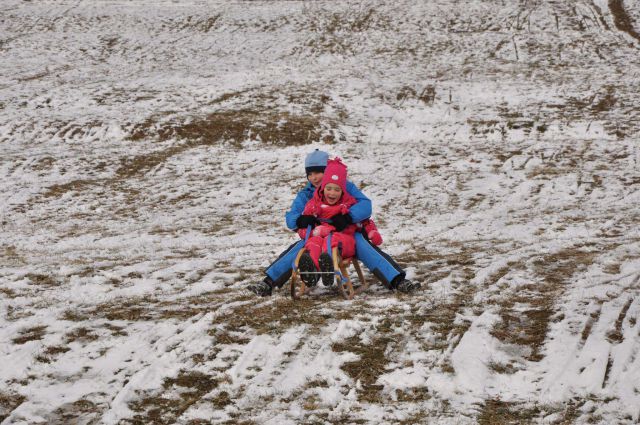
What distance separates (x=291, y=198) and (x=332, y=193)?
6.18 metres

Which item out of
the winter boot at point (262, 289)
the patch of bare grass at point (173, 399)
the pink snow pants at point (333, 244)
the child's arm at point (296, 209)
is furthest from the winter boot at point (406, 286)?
the patch of bare grass at point (173, 399)

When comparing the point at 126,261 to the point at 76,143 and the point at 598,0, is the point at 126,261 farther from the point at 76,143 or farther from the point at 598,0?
the point at 598,0

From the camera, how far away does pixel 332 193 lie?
6.40 metres

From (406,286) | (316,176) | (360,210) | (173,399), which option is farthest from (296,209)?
(173,399)

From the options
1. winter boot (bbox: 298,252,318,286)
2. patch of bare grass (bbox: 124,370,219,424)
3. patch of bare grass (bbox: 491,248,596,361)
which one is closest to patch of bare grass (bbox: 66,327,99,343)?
patch of bare grass (bbox: 124,370,219,424)

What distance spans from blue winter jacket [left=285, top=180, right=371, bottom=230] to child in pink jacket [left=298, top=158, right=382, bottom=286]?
7cm

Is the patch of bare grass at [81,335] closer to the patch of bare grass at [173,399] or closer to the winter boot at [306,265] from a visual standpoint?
the patch of bare grass at [173,399]

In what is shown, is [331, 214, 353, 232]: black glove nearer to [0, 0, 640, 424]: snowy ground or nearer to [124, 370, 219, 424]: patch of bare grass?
[0, 0, 640, 424]: snowy ground

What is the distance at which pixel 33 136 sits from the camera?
1656 centimetres

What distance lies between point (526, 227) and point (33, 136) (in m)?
13.9

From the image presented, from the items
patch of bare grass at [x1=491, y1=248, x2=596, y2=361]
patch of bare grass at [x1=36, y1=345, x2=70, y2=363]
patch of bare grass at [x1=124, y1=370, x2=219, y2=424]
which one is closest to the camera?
patch of bare grass at [x1=124, y1=370, x2=219, y2=424]

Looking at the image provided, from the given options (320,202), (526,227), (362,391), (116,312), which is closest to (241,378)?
(362,391)

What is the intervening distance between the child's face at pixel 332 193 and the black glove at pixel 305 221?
27 cm

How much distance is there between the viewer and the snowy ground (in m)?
4.36
